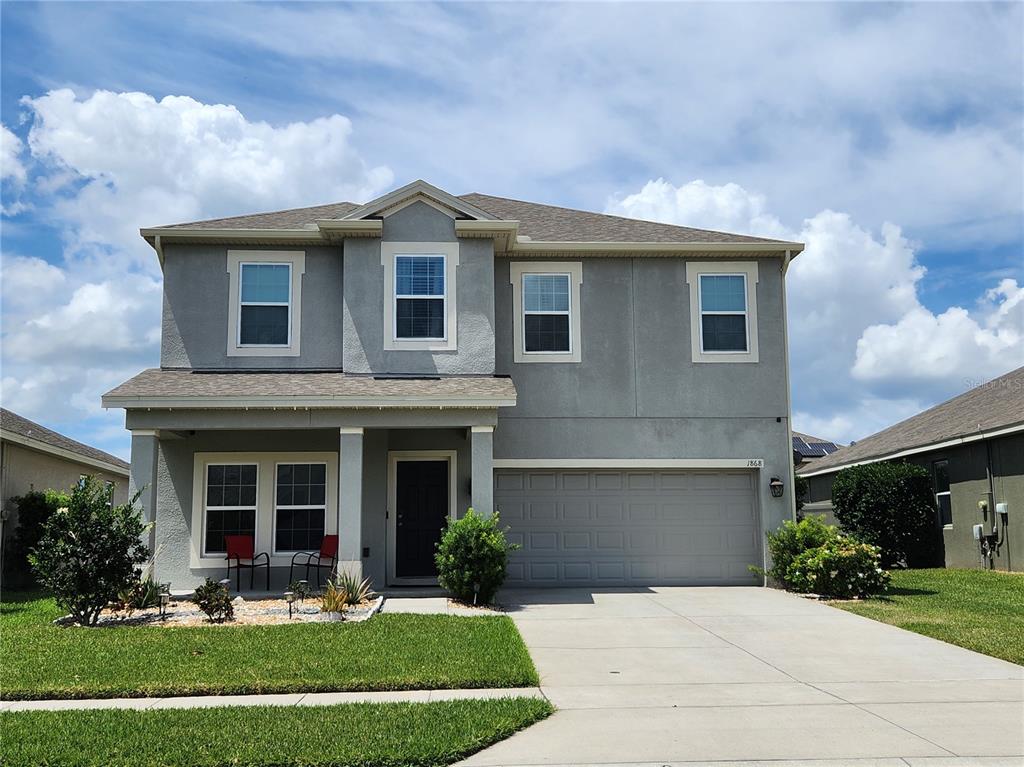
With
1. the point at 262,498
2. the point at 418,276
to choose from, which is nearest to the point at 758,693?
the point at 418,276

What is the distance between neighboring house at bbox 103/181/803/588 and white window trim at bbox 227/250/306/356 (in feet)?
0.09

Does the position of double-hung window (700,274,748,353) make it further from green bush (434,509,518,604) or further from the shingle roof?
green bush (434,509,518,604)

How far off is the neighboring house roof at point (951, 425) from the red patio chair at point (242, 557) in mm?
14059

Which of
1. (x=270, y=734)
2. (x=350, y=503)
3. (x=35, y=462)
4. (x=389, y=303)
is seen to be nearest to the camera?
(x=270, y=734)

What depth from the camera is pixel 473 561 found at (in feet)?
44.0

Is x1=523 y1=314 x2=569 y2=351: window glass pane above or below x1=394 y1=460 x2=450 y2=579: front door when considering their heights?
above

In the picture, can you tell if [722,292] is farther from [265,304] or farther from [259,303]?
[259,303]

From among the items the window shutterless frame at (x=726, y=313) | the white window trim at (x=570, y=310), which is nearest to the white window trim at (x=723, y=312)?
the window shutterless frame at (x=726, y=313)

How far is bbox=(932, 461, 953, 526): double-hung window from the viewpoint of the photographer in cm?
2047

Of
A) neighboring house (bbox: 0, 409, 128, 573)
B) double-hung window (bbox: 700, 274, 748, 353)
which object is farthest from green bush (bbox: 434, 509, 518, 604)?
neighboring house (bbox: 0, 409, 128, 573)

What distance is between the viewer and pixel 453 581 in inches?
529

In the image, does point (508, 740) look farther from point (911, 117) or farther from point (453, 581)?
point (911, 117)

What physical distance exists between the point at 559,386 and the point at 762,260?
452 centimetres

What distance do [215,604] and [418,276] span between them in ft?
21.9
